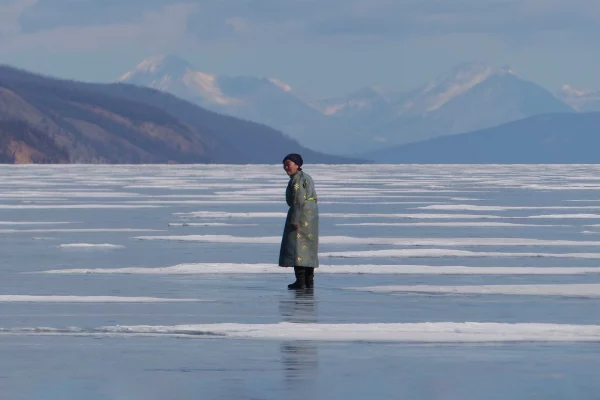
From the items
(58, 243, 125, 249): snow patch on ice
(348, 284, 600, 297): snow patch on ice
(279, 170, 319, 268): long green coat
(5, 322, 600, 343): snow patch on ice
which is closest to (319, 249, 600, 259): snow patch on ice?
(58, 243, 125, 249): snow patch on ice

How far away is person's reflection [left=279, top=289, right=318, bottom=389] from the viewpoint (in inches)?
457

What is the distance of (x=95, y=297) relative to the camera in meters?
17.3

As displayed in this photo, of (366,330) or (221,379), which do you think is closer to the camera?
(221,379)

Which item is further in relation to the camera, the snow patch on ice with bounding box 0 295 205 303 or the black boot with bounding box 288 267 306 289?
the black boot with bounding box 288 267 306 289

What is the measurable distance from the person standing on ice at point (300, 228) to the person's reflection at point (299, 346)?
1.62ft

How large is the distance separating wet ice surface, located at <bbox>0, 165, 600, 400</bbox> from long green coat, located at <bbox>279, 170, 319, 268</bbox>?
0.41m

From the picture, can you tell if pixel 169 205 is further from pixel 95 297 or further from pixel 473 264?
pixel 95 297

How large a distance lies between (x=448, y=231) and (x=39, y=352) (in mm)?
19377

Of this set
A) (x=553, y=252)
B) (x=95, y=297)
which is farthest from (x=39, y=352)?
(x=553, y=252)

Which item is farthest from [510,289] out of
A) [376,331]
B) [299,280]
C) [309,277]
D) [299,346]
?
[299,346]

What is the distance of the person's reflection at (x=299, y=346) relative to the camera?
38.1ft

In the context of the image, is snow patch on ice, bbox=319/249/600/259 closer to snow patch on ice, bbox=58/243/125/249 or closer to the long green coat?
snow patch on ice, bbox=58/243/125/249

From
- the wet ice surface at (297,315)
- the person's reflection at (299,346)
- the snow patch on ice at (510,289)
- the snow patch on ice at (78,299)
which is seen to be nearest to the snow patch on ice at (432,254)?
the wet ice surface at (297,315)

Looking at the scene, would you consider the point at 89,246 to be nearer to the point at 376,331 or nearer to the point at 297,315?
the point at 297,315
